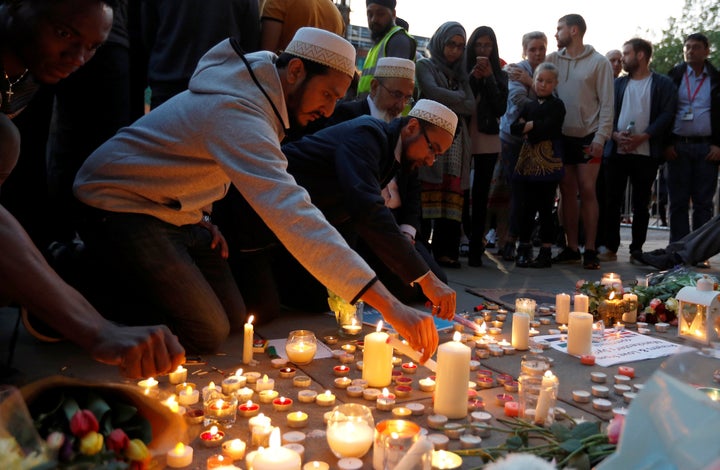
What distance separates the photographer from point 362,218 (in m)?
2.77

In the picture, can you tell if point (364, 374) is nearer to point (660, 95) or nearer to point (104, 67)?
point (104, 67)

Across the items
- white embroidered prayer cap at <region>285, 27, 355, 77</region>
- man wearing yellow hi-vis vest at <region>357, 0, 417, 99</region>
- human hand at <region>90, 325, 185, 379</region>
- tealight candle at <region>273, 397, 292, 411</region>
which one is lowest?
tealight candle at <region>273, 397, 292, 411</region>

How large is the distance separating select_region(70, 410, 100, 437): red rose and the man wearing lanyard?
5932 millimetres

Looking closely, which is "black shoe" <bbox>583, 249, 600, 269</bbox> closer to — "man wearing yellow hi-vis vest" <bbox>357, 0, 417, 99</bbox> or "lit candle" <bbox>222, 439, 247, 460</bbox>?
"man wearing yellow hi-vis vest" <bbox>357, 0, 417, 99</bbox>

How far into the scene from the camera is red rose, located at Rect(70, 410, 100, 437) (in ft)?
3.39

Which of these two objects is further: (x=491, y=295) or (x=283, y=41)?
(x=491, y=295)

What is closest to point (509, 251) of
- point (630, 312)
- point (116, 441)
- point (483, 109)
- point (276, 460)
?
point (483, 109)

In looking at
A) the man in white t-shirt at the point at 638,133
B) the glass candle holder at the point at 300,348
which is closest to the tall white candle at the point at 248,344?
the glass candle holder at the point at 300,348

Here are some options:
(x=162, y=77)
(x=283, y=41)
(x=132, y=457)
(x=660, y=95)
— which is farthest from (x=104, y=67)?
(x=660, y=95)

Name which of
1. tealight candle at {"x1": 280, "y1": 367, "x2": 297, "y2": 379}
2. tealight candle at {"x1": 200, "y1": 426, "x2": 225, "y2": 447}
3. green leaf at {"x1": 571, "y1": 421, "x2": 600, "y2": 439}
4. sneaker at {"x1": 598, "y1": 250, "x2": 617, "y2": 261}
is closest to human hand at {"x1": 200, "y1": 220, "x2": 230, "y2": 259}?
tealight candle at {"x1": 280, "y1": 367, "x2": 297, "y2": 379}

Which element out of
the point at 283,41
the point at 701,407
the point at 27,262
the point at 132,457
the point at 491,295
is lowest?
the point at 491,295

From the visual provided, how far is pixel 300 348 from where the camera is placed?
8.14 ft

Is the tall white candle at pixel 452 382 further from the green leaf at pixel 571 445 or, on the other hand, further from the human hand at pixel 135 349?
the human hand at pixel 135 349

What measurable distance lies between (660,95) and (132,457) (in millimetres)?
5960
